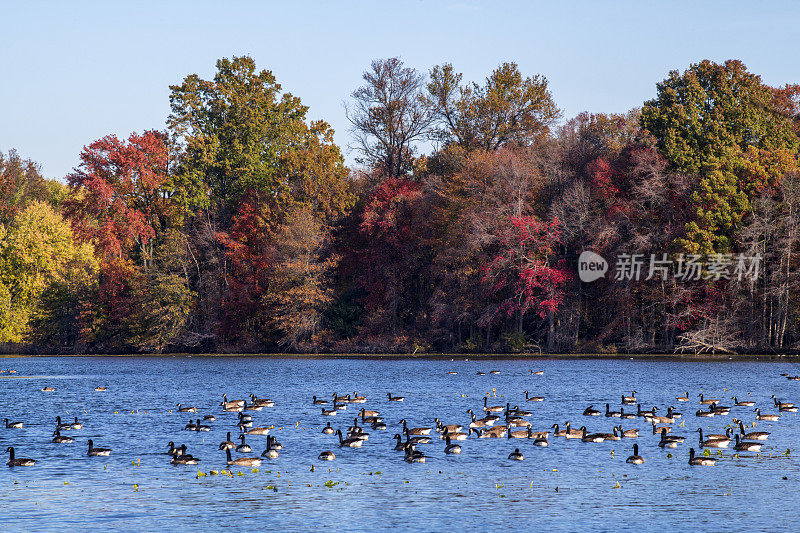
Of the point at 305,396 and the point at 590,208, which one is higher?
the point at 590,208

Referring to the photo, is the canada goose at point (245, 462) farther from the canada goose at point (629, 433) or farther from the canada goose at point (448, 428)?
the canada goose at point (629, 433)

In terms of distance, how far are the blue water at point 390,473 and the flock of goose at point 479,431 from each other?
1.37 feet

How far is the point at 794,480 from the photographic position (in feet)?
84.8

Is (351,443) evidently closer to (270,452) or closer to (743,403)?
(270,452)

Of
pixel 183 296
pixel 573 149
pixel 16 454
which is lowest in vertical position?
pixel 16 454

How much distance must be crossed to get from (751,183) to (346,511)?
211 ft

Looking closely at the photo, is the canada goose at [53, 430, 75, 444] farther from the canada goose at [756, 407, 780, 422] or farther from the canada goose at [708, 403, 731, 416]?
the canada goose at [756, 407, 780, 422]

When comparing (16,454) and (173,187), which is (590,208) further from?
(16,454)

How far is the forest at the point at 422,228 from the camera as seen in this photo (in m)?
78.4

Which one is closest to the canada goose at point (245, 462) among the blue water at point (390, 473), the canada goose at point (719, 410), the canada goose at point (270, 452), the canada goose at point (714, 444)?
the blue water at point (390, 473)

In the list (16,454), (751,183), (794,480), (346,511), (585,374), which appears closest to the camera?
(346,511)

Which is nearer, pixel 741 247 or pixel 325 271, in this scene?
pixel 741 247

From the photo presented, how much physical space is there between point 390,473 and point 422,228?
211 ft

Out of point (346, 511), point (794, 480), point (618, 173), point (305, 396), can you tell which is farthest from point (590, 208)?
point (346, 511)
